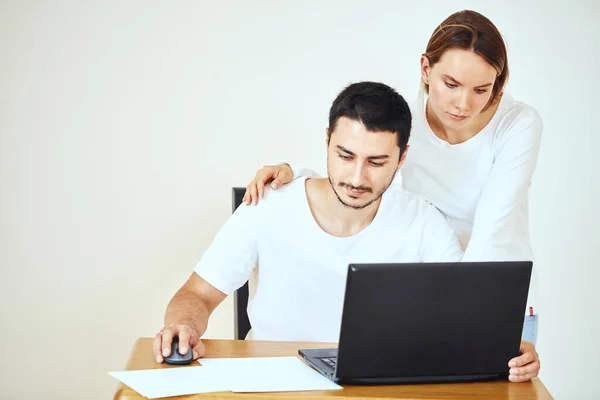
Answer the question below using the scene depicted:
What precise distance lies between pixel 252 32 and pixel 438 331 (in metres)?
2.16

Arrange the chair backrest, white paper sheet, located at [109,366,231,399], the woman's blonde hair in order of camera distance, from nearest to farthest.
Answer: white paper sheet, located at [109,366,231,399]
the woman's blonde hair
the chair backrest

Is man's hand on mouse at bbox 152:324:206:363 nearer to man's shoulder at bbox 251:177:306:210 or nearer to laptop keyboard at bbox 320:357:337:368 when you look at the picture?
laptop keyboard at bbox 320:357:337:368

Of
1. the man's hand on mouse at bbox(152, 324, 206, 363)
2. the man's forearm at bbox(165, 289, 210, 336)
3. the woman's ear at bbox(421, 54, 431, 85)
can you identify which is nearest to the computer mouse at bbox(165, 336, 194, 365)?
the man's hand on mouse at bbox(152, 324, 206, 363)

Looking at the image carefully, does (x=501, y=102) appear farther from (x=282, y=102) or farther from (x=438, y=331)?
(x=282, y=102)

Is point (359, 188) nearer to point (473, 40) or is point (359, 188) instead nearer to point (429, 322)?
point (473, 40)

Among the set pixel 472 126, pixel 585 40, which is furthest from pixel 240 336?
pixel 585 40

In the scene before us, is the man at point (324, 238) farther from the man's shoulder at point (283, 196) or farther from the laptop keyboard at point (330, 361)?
the laptop keyboard at point (330, 361)

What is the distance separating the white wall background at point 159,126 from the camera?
338 centimetres

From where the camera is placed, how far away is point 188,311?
1.93 meters

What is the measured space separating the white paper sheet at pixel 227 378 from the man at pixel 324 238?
45 cm

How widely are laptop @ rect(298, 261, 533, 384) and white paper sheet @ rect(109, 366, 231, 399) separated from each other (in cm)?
22

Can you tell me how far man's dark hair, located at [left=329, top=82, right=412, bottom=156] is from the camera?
2045 millimetres


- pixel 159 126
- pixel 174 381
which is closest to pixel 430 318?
pixel 174 381

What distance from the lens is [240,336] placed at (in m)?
2.39
